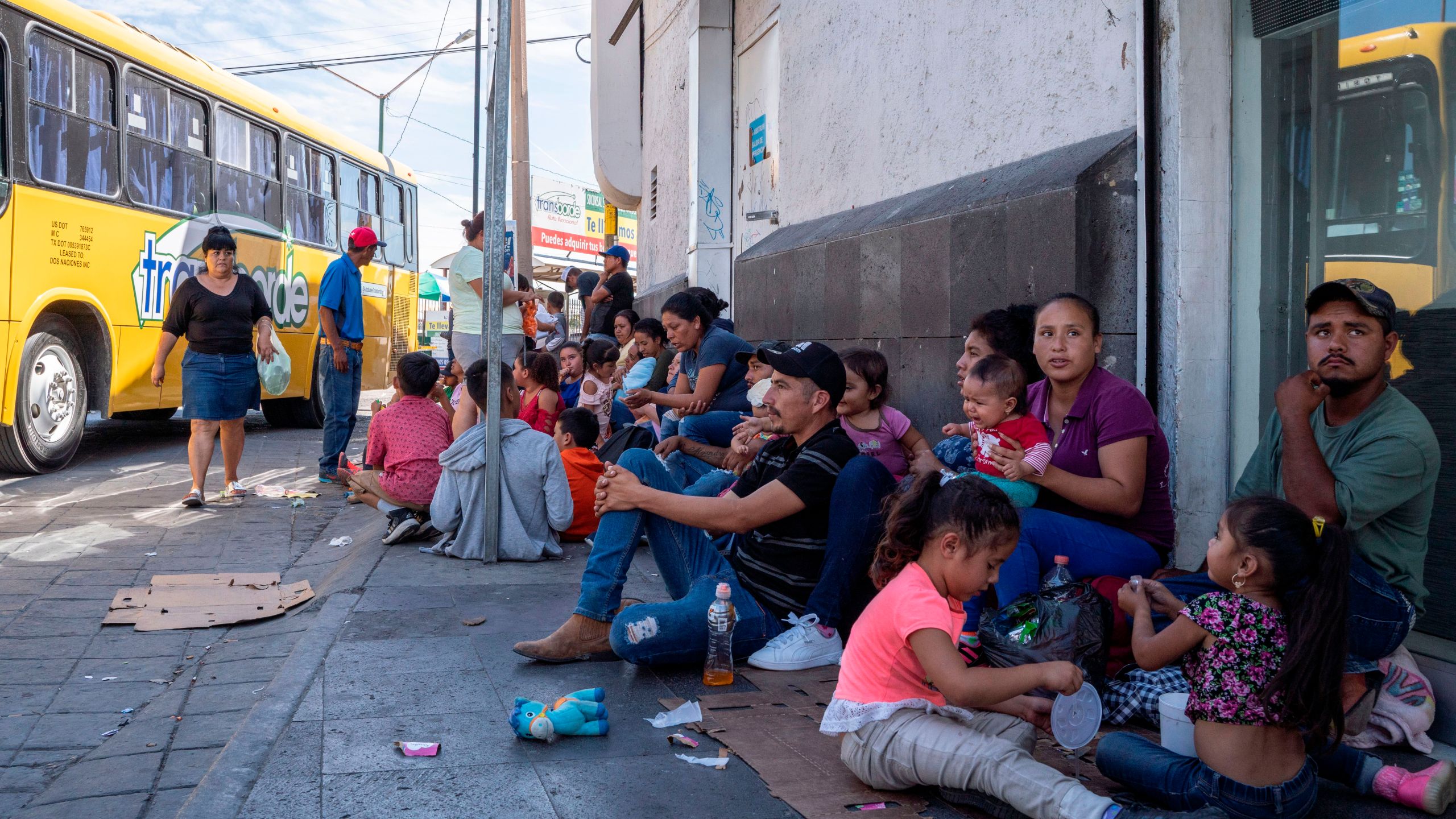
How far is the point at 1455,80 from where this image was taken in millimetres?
3189

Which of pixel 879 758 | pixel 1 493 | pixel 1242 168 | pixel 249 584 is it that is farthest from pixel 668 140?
pixel 879 758

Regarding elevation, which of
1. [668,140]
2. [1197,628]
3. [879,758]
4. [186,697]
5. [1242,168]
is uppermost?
[668,140]

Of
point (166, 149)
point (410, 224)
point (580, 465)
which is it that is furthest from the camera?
point (410, 224)

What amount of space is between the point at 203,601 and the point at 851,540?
3.42 meters

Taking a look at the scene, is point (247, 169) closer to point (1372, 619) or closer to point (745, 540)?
point (745, 540)

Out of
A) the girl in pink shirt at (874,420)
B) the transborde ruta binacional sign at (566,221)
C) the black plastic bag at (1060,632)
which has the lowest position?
the black plastic bag at (1060,632)

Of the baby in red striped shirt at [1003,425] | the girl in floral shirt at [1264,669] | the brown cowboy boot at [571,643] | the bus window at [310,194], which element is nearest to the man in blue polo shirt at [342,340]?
the bus window at [310,194]

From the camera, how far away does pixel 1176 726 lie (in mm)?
2801

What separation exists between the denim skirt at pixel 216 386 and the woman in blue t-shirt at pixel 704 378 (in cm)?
302

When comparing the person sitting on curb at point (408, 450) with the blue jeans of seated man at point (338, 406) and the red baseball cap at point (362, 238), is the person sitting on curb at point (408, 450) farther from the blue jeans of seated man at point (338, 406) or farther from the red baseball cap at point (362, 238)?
the red baseball cap at point (362, 238)

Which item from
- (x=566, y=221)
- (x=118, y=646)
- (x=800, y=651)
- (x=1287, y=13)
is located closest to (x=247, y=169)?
(x=118, y=646)

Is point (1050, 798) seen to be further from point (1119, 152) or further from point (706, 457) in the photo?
point (706, 457)

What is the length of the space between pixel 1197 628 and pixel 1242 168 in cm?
220

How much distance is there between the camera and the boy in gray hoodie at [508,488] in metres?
5.59
